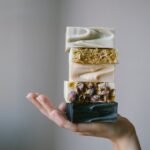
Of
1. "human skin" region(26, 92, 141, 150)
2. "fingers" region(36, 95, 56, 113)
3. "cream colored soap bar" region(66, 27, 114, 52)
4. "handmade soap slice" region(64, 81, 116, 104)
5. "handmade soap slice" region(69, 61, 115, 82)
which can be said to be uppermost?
"cream colored soap bar" region(66, 27, 114, 52)

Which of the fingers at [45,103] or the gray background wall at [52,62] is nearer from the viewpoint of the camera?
the fingers at [45,103]

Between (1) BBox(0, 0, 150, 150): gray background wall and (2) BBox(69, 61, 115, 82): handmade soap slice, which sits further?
(1) BBox(0, 0, 150, 150): gray background wall

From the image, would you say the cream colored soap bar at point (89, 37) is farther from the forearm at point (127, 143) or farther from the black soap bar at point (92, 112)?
the forearm at point (127, 143)

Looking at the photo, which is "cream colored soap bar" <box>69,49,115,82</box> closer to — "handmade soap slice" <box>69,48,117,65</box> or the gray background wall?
"handmade soap slice" <box>69,48,117,65</box>

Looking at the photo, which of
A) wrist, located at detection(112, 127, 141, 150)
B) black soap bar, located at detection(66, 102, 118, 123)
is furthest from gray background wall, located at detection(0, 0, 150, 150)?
black soap bar, located at detection(66, 102, 118, 123)

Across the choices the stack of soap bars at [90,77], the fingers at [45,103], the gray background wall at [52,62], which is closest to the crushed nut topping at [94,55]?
the stack of soap bars at [90,77]

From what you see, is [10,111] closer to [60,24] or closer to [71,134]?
[71,134]

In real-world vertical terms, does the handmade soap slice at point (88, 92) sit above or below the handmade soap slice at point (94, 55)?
below
